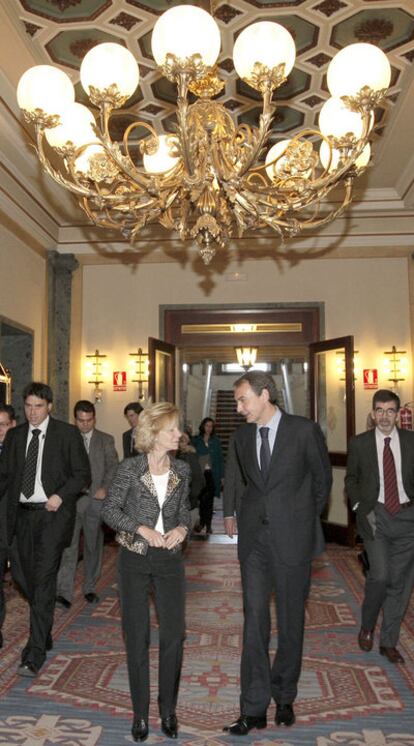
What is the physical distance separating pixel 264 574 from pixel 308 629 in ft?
7.22

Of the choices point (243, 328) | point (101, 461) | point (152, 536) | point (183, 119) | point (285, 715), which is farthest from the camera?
point (243, 328)

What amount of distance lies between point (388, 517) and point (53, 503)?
2.28 m

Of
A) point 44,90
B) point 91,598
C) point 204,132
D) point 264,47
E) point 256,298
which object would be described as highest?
point 264,47

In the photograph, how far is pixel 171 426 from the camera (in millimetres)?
3721

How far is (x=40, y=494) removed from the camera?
5.02m

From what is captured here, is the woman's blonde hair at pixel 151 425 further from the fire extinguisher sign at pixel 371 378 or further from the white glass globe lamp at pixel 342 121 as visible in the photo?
the fire extinguisher sign at pixel 371 378

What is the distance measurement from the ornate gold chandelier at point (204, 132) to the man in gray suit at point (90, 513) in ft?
6.60

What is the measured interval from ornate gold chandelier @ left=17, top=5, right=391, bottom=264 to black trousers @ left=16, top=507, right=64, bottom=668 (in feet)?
7.62

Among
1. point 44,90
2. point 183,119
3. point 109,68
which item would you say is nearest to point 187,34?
point 183,119

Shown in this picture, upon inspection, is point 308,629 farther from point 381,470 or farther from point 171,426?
point 171,426

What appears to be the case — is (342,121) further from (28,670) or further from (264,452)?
(28,670)

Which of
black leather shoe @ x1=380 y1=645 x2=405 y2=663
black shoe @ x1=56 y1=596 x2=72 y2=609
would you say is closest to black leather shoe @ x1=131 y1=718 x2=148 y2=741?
black leather shoe @ x1=380 y1=645 x2=405 y2=663

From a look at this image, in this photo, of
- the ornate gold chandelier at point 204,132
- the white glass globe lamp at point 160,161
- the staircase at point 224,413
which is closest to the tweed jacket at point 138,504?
the ornate gold chandelier at point 204,132

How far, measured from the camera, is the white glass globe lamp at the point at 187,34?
4.35m
